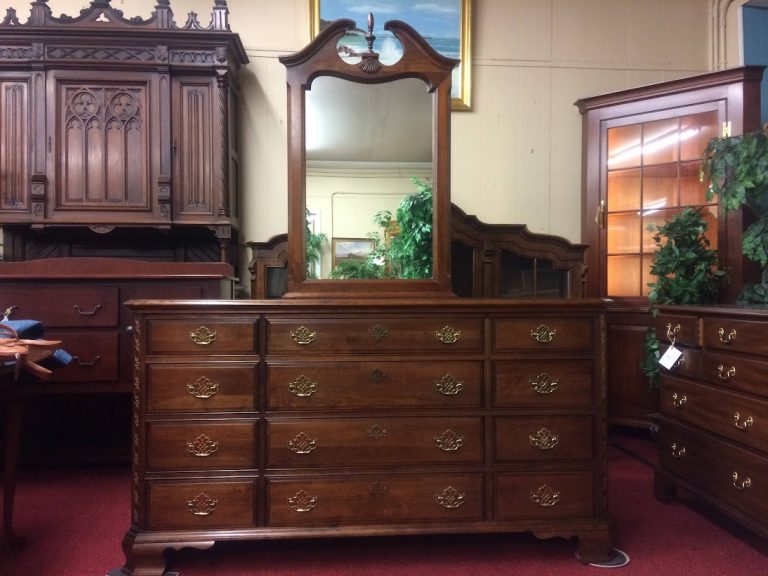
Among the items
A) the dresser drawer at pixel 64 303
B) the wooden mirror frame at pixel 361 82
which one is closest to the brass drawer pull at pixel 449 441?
the wooden mirror frame at pixel 361 82

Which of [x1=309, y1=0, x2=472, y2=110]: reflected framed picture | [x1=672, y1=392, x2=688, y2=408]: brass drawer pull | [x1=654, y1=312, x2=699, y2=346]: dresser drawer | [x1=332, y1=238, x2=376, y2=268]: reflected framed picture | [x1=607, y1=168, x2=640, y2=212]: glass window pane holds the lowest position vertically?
[x1=672, y1=392, x2=688, y2=408]: brass drawer pull

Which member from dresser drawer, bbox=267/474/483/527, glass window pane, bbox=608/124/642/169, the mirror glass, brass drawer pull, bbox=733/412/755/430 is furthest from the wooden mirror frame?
glass window pane, bbox=608/124/642/169

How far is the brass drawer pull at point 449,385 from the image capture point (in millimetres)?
1973

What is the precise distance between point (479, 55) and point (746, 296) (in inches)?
84.5

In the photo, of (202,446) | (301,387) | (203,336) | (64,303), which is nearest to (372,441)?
(301,387)

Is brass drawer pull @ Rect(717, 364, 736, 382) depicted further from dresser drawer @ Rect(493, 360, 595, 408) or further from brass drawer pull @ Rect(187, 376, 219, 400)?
brass drawer pull @ Rect(187, 376, 219, 400)

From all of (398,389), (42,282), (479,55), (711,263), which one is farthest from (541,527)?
(479,55)

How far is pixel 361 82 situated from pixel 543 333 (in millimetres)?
1319

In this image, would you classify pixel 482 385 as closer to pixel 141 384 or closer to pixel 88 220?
pixel 141 384

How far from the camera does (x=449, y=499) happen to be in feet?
6.45

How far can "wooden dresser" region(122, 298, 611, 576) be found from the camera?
1904 mm

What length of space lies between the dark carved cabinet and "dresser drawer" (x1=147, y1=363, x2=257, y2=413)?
44.7 inches

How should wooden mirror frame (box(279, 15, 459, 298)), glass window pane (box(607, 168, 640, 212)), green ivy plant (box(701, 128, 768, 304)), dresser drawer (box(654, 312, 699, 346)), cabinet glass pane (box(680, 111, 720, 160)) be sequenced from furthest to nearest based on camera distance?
glass window pane (box(607, 168, 640, 212)) → cabinet glass pane (box(680, 111, 720, 160)) → green ivy plant (box(701, 128, 768, 304)) → dresser drawer (box(654, 312, 699, 346)) → wooden mirror frame (box(279, 15, 459, 298))

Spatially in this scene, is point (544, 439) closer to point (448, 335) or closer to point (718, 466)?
point (448, 335)
